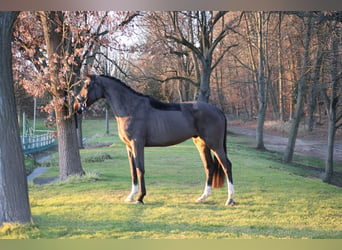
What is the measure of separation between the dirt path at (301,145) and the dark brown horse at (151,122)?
152 cm

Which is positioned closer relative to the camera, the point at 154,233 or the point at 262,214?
the point at 154,233

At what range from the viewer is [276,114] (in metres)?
6.24

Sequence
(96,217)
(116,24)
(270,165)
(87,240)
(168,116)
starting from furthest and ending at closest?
(270,165) → (116,24) → (168,116) → (96,217) → (87,240)

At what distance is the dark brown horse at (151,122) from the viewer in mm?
3777

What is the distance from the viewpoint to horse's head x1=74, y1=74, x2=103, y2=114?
375 cm

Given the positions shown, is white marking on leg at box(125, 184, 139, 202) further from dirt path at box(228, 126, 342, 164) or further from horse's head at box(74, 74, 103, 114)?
dirt path at box(228, 126, 342, 164)

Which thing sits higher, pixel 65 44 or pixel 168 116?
pixel 65 44

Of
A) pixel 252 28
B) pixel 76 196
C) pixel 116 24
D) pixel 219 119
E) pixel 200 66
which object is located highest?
pixel 252 28

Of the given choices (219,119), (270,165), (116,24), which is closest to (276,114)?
(270,165)

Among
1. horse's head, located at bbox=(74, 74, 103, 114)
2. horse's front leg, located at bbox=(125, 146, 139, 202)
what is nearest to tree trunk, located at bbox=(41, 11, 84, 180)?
horse's head, located at bbox=(74, 74, 103, 114)

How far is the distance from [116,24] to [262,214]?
3138 millimetres

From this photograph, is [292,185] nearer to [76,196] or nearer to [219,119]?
[219,119]

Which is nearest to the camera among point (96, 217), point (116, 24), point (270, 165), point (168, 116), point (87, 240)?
point (87, 240)

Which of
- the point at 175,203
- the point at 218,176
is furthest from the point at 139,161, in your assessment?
the point at 218,176
